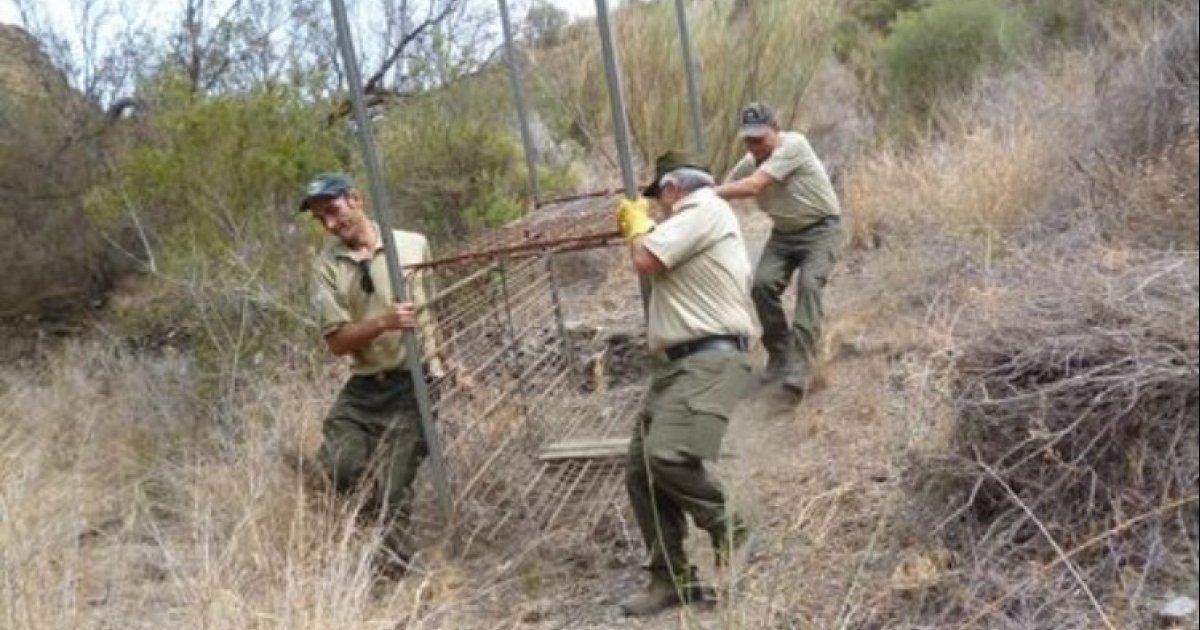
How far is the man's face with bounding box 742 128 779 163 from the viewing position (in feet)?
18.2

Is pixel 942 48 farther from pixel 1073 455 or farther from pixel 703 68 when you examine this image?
pixel 1073 455

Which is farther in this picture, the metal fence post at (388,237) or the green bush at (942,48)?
the green bush at (942,48)

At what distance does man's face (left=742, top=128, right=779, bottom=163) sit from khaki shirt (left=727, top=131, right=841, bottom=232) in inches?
1.3

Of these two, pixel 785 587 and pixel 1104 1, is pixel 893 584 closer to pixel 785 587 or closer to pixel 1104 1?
pixel 785 587

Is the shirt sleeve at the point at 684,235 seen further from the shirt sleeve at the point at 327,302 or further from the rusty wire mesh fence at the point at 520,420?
the shirt sleeve at the point at 327,302

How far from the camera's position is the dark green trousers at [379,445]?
13.8 feet

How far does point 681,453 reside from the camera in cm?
365

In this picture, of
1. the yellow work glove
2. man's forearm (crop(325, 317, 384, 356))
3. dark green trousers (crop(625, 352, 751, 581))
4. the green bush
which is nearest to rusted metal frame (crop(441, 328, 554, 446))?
man's forearm (crop(325, 317, 384, 356))

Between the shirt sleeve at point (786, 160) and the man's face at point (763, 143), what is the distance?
0.06 meters

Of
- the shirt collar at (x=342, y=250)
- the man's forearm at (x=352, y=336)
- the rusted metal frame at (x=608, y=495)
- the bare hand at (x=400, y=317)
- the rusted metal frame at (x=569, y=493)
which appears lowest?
the rusted metal frame at (x=608, y=495)

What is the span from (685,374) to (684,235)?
0.46 m

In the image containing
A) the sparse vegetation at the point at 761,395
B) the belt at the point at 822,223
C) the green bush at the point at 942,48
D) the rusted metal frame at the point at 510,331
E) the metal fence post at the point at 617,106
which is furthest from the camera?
the green bush at the point at 942,48

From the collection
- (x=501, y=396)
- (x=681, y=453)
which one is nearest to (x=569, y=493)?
(x=501, y=396)

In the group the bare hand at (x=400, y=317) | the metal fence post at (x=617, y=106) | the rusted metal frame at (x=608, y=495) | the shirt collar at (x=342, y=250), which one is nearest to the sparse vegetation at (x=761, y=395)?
the rusted metal frame at (x=608, y=495)
